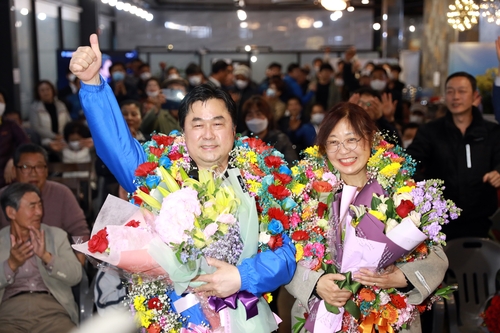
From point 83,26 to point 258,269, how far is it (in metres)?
15.2

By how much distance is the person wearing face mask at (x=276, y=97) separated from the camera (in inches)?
341

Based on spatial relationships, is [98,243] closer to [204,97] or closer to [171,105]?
[204,97]

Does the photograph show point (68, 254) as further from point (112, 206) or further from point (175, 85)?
point (175, 85)

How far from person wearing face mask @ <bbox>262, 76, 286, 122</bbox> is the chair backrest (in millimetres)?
4123

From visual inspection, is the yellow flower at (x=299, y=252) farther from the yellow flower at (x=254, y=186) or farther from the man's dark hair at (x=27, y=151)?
the man's dark hair at (x=27, y=151)

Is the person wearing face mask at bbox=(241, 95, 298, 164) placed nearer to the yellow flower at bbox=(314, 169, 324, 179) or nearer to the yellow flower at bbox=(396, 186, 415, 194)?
the yellow flower at bbox=(314, 169, 324, 179)

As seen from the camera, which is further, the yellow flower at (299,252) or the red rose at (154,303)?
the yellow flower at (299,252)

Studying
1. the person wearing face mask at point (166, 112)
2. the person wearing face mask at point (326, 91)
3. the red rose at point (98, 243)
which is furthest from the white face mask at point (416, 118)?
the red rose at point (98, 243)

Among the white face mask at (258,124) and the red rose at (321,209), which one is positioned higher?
the white face mask at (258,124)

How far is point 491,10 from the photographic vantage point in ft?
20.9

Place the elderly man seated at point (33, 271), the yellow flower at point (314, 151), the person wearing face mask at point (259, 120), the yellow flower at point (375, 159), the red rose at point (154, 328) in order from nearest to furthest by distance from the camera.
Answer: the red rose at point (154, 328), the yellow flower at point (375, 159), the yellow flower at point (314, 151), the elderly man seated at point (33, 271), the person wearing face mask at point (259, 120)

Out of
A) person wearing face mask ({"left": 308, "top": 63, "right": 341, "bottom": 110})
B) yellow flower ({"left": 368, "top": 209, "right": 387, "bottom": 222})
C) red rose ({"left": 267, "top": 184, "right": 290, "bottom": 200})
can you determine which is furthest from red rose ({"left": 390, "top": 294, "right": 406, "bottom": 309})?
person wearing face mask ({"left": 308, "top": 63, "right": 341, "bottom": 110})

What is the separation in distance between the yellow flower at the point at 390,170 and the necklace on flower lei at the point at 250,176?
1.32 ft

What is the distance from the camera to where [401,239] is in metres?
2.49
